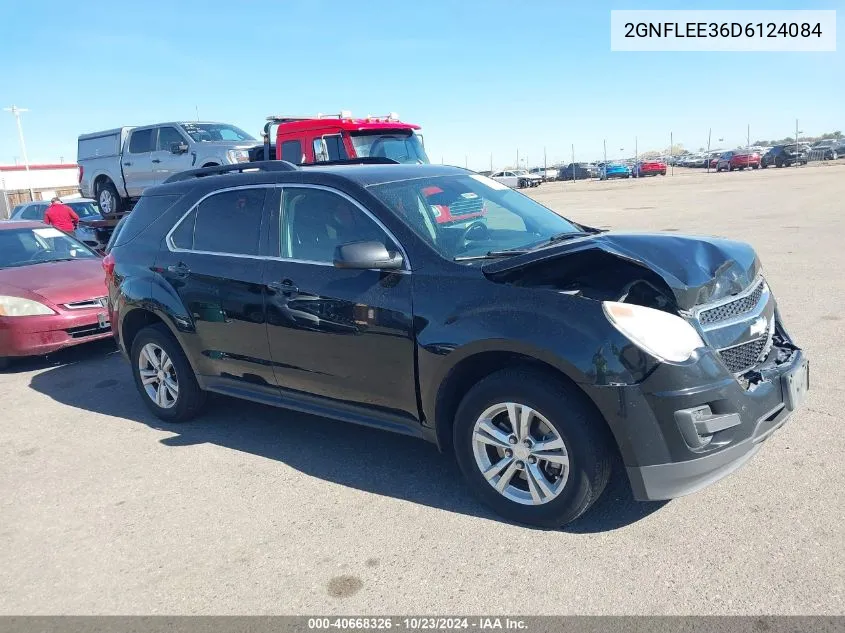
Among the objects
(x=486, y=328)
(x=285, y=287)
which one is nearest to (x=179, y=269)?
(x=285, y=287)

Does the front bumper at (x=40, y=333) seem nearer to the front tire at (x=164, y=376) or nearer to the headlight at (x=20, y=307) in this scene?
the headlight at (x=20, y=307)

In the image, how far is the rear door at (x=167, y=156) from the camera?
13.4 metres

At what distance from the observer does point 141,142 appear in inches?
563

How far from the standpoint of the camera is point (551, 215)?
488cm

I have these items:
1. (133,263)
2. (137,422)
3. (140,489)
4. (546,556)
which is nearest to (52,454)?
(137,422)

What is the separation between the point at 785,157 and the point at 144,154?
160 feet

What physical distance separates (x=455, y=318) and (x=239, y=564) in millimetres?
1628

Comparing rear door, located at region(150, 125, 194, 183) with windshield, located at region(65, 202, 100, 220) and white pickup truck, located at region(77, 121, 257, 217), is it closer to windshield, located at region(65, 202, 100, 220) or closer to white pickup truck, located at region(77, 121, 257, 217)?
white pickup truck, located at region(77, 121, 257, 217)

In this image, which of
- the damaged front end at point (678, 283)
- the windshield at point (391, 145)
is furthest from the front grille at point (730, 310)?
the windshield at point (391, 145)

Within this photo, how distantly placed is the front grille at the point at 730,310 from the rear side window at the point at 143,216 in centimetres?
392

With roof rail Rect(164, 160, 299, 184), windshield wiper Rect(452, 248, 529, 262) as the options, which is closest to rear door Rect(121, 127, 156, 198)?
roof rail Rect(164, 160, 299, 184)

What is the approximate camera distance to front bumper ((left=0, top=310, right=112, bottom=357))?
7039 millimetres

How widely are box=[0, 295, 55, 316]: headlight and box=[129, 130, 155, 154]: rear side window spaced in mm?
7733

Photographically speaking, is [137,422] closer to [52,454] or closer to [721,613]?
[52,454]
